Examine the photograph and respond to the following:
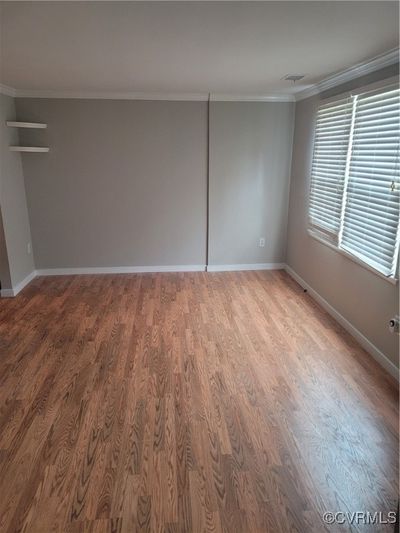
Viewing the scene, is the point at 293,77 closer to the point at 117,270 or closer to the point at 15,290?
the point at 117,270

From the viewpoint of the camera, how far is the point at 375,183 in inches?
109

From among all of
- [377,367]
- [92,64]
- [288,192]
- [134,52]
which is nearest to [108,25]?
[134,52]

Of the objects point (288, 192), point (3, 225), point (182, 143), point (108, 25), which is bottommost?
point (3, 225)

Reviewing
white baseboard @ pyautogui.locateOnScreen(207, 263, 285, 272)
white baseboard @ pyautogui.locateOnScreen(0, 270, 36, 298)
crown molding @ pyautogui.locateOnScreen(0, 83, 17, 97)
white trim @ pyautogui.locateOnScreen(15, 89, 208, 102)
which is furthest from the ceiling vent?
white baseboard @ pyautogui.locateOnScreen(0, 270, 36, 298)

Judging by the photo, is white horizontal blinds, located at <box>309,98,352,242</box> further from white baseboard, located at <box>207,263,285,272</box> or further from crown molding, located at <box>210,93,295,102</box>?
white baseboard, located at <box>207,263,285,272</box>

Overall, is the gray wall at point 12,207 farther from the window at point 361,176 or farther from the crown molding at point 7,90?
the window at point 361,176

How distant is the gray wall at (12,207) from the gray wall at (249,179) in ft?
A: 7.77

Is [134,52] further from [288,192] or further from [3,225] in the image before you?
[288,192]

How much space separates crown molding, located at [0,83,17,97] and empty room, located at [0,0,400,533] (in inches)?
1.6

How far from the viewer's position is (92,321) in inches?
136

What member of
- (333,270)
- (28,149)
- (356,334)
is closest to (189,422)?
(356,334)

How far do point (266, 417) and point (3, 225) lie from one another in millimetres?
3307

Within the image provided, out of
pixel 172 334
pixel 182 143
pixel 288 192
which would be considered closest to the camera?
pixel 172 334

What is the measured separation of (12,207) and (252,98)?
3171mm
